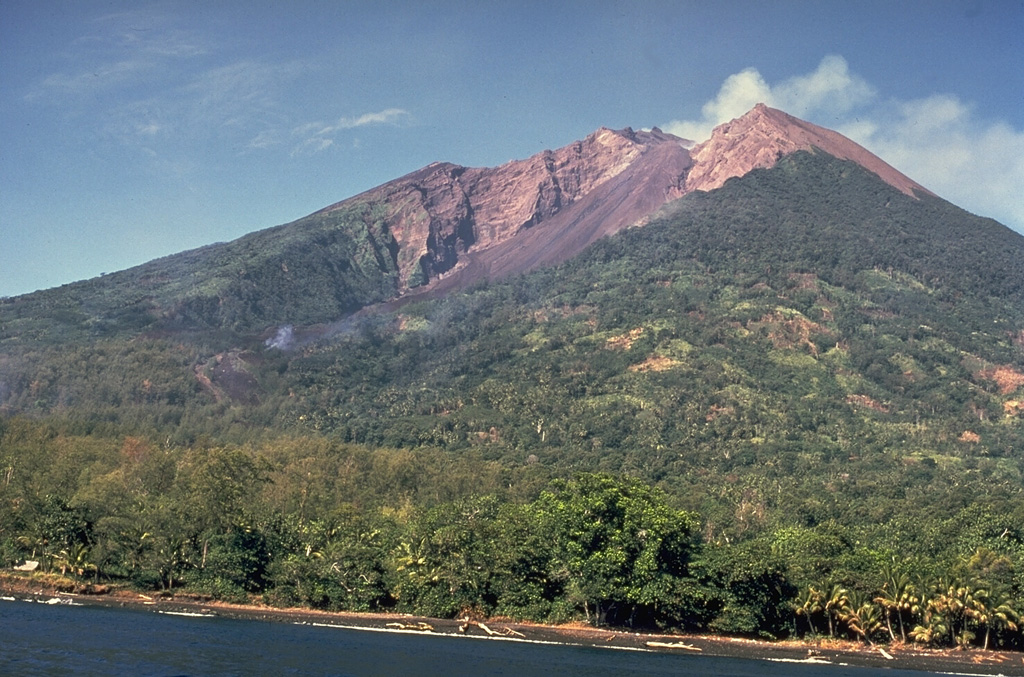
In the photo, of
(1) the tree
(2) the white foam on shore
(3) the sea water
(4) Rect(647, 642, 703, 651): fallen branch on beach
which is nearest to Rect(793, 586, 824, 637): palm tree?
(1) the tree

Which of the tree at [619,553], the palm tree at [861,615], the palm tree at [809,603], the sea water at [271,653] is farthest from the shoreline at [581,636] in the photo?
the tree at [619,553]

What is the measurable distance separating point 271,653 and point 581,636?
63.2ft

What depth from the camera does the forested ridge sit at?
64125mm

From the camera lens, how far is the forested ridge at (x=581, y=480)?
64.1 meters

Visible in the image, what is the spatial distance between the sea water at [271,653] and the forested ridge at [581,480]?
23.6 ft

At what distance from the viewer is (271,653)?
49438mm

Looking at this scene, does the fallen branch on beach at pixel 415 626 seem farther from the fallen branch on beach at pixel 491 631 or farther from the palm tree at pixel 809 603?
the palm tree at pixel 809 603

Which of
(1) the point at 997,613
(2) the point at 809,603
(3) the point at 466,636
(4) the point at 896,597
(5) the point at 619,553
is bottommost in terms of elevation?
(3) the point at 466,636

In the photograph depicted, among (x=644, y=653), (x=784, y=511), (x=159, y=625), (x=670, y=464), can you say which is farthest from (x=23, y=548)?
(x=670, y=464)

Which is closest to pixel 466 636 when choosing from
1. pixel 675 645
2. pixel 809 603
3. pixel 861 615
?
pixel 675 645

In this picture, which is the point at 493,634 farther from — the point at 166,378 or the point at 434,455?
the point at 166,378

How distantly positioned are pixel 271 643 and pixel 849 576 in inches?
1307

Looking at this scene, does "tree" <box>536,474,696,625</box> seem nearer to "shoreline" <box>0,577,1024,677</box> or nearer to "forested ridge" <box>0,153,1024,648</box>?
"forested ridge" <box>0,153,1024,648</box>

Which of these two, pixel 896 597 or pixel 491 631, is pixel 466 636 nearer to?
pixel 491 631
